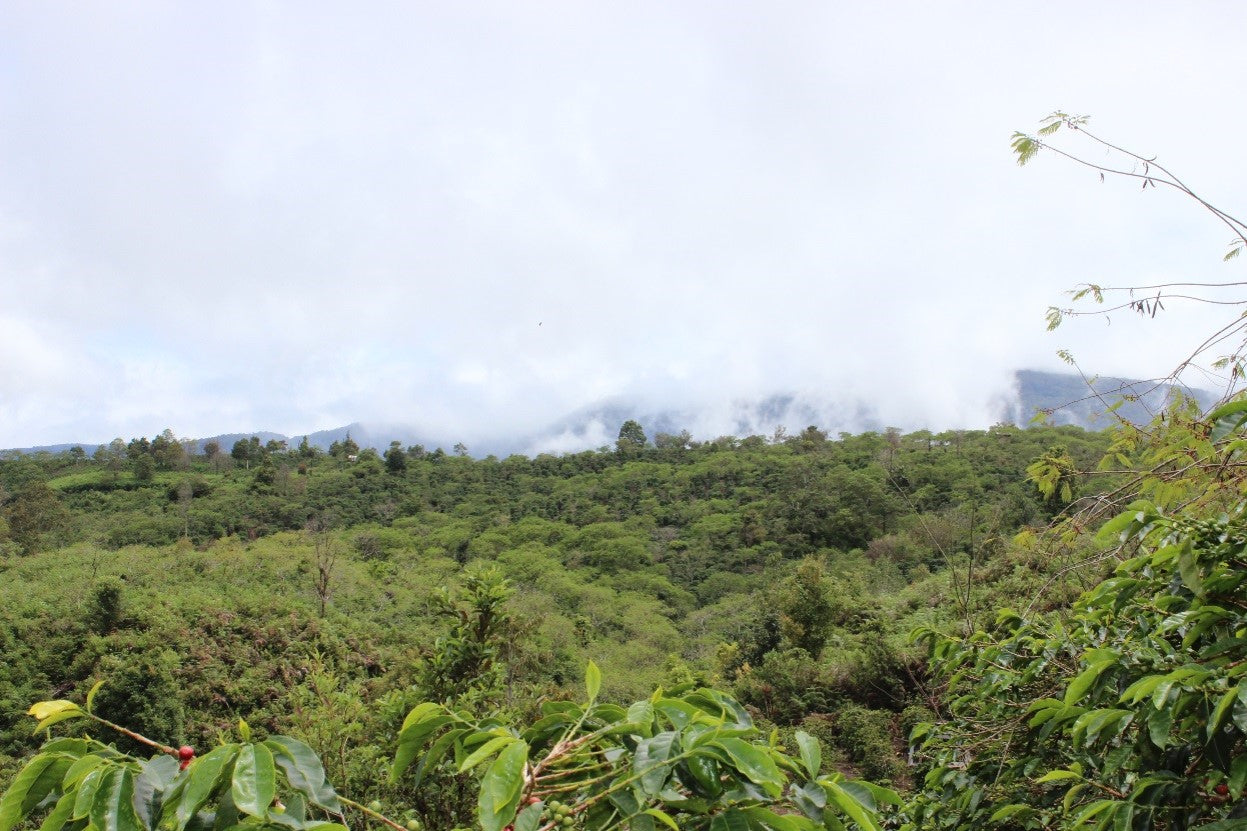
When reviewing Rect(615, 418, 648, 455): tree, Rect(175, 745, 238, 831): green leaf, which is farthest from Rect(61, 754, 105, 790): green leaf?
Rect(615, 418, 648, 455): tree

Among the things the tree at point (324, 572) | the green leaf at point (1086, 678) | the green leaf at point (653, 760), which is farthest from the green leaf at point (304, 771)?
the tree at point (324, 572)

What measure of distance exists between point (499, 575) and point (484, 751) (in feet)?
12.6

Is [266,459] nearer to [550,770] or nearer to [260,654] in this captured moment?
[260,654]

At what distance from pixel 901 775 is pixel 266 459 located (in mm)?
35115

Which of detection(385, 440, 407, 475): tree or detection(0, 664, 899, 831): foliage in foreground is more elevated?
detection(385, 440, 407, 475): tree

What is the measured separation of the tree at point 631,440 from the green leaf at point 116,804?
41.1 metres

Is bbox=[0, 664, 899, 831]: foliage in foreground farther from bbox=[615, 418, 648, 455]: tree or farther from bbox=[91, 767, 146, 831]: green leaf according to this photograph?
bbox=[615, 418, 648, 455]: tree

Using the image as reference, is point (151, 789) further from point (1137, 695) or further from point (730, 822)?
point (1137, 695)

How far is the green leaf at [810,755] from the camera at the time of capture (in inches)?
39.2

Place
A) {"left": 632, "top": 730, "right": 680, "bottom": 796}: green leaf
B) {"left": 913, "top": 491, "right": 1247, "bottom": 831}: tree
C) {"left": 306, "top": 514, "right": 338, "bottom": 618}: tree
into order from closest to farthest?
{"left": 632, "top": 730, "right": 680, "bottom": 796}: green leaf, {"left": 913, "top": 491, "right": 1247, "bottom": 831}: tree, {"left": 306, "top": 514, "right": 338, "bottom": 618}: tree

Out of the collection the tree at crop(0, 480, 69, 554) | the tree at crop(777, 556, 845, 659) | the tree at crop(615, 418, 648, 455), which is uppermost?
the tree at crop(615, 418, 648, 455)

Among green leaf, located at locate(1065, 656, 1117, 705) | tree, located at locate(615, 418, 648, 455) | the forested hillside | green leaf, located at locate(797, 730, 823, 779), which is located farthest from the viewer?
tree, located at locate(615, 418, 648, 455)

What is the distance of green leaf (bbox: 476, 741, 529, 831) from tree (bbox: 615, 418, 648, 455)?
41.0 m

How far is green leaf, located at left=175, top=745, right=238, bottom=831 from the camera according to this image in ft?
2.55
